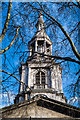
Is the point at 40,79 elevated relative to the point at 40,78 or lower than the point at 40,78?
Result: lower

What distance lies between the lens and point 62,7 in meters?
8.82

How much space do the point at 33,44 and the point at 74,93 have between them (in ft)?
79.2

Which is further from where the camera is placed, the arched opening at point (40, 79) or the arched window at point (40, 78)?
the arched window at point (40, 78)

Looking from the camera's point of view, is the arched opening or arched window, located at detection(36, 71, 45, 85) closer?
the arched opening

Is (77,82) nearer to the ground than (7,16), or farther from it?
nearer to the ground

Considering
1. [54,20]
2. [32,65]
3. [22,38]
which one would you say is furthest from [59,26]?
[32,65]

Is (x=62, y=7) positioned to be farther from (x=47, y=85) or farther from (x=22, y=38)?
(x=47, y=85)

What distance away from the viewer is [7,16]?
752cm

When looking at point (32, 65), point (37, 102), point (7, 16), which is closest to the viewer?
point (7, 16)

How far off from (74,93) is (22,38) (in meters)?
3.43

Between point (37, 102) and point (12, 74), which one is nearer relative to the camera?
point (12, 74)

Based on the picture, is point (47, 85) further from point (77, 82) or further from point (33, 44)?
point (77, 82)

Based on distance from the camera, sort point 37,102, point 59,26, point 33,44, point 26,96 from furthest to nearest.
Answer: point 33,44
point 26,96
point 37,102
point 59,26

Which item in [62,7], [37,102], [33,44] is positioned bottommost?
[37,102]
